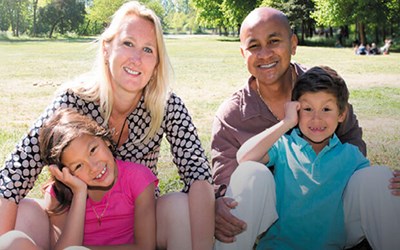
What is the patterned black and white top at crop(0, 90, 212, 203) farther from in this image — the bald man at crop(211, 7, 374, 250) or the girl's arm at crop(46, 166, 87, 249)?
the bald man at crop(211, 7, 374, 250)

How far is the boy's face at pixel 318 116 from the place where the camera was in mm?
3041

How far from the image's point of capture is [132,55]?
10.00ft

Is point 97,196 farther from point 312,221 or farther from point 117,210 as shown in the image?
point 312,221

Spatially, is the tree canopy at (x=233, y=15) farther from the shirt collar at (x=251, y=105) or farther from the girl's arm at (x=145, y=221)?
the girl's arm at (x=145, y=221)

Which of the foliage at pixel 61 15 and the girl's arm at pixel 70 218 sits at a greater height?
the foliage at pixel 61 15

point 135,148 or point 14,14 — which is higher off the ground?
point 14,14

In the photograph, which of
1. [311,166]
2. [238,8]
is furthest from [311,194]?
[238,8]

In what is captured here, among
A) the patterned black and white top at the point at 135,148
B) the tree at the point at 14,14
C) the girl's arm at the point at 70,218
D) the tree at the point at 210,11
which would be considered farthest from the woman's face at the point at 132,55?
the tree at the point at 14,14

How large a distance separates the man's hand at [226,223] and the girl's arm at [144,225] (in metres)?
0.35

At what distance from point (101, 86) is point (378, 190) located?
65.8 inches

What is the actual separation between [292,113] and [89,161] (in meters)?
1.19

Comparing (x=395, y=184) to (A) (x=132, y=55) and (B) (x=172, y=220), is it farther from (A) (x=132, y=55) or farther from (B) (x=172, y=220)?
(A) (x=132, y=55)

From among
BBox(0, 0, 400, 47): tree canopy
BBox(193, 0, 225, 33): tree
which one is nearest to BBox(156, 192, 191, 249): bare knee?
BBox(0, 0, 400, 47): tree canopy

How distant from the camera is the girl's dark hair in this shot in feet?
8.96
